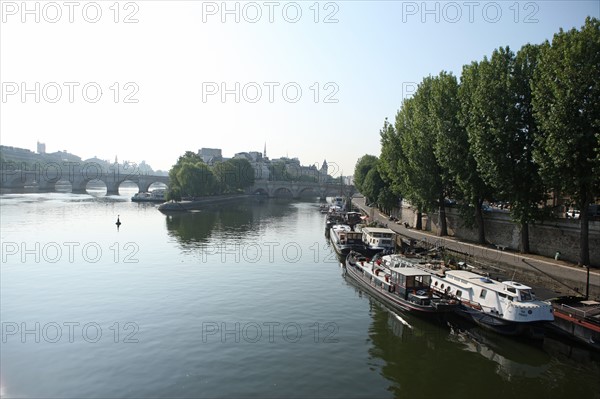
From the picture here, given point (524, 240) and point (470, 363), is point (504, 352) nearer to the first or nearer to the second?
point (470, 363)

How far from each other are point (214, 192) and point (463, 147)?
101697 millimetres

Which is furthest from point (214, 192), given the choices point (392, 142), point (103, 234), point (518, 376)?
point (518, 376)

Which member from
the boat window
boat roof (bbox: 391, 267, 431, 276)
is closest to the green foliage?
the boat window

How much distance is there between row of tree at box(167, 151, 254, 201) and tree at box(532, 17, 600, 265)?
302ft

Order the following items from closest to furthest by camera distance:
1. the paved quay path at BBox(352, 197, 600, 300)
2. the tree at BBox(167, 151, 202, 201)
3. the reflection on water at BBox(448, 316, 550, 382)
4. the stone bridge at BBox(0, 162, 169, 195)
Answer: the reflection on water at BBox(448, 316, 550, 382), the paved quay path at BBox(352, 197, 600, 300), the tree at BBox(167, 151, 202, 201), the stone bridge at BBox(0, 162, 169, 195)

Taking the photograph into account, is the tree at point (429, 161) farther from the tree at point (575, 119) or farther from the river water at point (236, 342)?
the river water at point (236, 342)

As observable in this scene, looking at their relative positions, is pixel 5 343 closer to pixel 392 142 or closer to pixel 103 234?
pixel 103 234

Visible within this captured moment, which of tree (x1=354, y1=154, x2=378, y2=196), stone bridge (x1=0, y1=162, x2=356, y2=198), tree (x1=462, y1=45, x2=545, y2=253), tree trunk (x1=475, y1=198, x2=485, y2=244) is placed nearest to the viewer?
tree (x1=462, y1=45, x2=545, y2=253)

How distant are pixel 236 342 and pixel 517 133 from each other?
27030mm

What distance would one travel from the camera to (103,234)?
60562 mm

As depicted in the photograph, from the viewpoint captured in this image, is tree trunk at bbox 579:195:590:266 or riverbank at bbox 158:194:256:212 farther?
riverbank at bbox 158:194:256:212

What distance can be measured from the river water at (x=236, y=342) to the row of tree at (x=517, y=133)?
509 inches

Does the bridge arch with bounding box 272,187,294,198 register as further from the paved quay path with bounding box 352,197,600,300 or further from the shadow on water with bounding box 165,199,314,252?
the paved quay path with bounding box 352,197,600,300

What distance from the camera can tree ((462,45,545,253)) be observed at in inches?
1379
